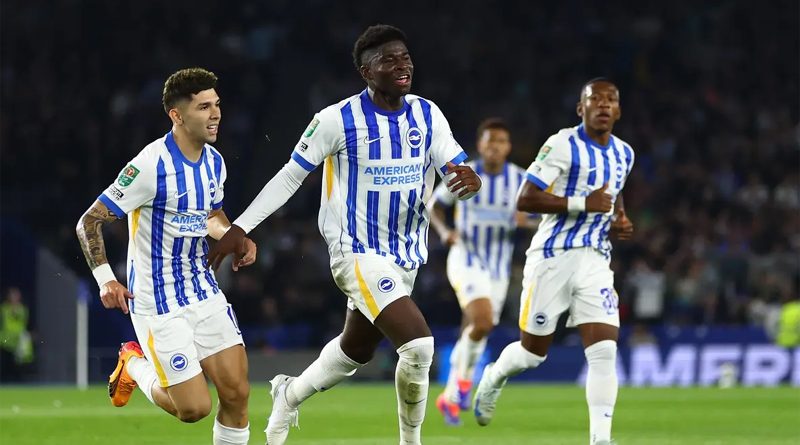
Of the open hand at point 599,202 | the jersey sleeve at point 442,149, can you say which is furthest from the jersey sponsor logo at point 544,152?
the jersey sleeve at point 442,149

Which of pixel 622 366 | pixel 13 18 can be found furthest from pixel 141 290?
pixel 13 18

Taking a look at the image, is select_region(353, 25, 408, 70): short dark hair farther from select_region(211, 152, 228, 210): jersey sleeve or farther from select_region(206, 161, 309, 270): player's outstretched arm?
select_region(211, 152, 228, 210): jersey sleeve

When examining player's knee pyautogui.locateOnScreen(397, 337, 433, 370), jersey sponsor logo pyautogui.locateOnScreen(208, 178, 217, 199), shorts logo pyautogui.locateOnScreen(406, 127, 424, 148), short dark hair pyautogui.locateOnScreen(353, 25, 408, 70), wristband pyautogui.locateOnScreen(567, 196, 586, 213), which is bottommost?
player's knee pyautogui.locateOnScreen(397, 337, 433, 370)

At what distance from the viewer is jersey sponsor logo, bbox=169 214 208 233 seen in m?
7.64

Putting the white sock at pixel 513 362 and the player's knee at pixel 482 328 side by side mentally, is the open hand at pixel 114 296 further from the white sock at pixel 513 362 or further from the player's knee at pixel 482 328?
the player's knee at pixel 482 328

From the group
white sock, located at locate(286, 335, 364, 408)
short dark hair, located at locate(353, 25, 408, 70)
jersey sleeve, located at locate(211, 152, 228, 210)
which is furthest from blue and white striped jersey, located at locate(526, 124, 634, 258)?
jersey sleeve, located at locate(211, 152, 228, 210)

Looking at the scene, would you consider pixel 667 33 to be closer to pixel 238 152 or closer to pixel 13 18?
pixel 238 152

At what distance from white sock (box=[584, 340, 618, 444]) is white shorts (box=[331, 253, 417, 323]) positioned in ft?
4.82

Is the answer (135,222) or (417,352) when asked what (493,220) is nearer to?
(417,352)

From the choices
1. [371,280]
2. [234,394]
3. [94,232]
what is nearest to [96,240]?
[94,232]

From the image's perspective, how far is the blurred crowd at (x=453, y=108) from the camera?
2212 centimetres

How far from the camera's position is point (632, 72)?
27812 millimetres

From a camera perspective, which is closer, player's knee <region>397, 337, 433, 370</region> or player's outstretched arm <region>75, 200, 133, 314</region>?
player's outstretched arm <region>75, 200, 133, 314</region>

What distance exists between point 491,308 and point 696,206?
39.8 ft
